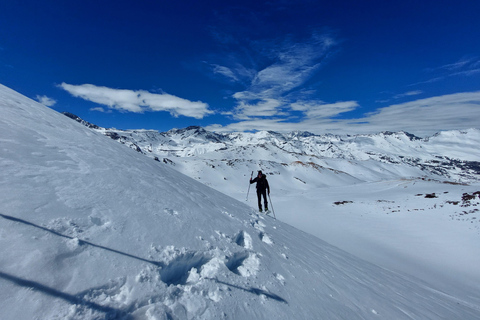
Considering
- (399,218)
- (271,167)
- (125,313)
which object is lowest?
(125,313)

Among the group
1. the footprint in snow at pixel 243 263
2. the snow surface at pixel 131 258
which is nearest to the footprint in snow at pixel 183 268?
the snow surface at pixel 131 258

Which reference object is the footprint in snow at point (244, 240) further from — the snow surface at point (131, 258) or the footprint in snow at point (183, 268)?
the footprint in snow at point (183, 268)

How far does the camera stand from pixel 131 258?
3553 millimetres

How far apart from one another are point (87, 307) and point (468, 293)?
561 inches

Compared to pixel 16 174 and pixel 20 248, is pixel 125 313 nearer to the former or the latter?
pixel 20 248

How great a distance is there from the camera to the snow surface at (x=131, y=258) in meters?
2.75

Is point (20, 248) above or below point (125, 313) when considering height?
above

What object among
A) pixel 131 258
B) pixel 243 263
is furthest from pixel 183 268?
pixel 243 263

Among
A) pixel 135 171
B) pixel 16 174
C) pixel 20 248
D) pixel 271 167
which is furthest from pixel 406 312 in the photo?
pixel 271 167

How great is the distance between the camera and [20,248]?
2.84m

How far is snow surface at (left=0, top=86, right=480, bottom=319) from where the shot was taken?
9.02 feet

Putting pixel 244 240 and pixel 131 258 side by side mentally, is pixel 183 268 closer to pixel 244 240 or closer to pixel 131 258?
pixel 131 258

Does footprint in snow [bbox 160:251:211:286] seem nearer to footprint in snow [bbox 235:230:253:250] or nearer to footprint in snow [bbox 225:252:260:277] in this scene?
footprint in snow [bbox 225:252:260:277]

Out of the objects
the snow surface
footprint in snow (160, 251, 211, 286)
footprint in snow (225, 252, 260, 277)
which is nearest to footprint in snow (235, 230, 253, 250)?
the snow surface
